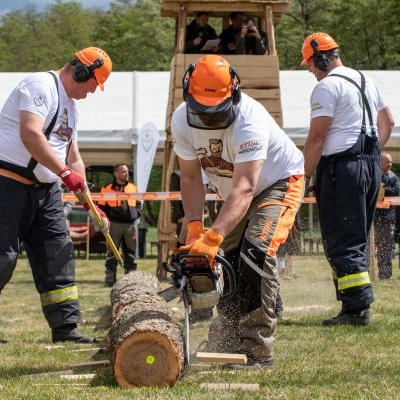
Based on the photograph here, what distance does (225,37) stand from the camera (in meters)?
12.8

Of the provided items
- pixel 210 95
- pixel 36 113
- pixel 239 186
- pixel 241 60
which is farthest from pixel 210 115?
pixel 241 60

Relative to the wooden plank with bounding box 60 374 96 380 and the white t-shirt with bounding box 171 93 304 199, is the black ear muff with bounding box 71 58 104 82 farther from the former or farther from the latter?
the wooden plank with bounding box 60 374 96 380

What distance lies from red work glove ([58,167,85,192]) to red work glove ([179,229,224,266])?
153 cm

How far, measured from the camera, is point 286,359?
5.39m

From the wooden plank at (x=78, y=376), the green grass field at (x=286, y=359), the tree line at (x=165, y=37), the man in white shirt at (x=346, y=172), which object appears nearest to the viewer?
the green grass field at (x=286, y=359)

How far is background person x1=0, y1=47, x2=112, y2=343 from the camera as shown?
5.84m

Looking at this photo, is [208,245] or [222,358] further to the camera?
[222,358]

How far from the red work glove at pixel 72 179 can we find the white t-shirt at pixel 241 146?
0.95 m

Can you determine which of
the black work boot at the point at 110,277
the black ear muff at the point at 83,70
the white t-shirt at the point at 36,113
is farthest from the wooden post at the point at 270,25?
the white t-shirt at the point at 36,113

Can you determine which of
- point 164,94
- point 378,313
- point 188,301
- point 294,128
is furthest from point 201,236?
point 164,94

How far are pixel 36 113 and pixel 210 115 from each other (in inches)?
62.4

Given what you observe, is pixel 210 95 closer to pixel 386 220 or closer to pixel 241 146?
pixel 241 146

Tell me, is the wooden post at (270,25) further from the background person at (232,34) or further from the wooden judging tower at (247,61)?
the background person at (232,34)

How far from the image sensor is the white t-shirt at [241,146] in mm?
4832
